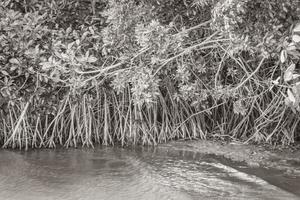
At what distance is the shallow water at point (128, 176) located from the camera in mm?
4734

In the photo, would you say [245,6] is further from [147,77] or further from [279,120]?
[279,120]

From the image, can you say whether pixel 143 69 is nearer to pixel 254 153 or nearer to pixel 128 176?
pixel 128 176

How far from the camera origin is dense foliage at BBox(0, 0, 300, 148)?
17.5ft

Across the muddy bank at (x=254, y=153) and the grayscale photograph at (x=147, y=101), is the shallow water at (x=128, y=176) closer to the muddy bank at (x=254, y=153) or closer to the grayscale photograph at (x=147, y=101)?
the grayscale photograph at (x=147, y=101)

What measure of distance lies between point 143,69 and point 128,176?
110 centimetres

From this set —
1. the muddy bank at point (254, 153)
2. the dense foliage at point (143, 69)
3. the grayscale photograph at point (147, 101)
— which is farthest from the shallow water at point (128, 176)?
the dense foliage at point (143, 69)

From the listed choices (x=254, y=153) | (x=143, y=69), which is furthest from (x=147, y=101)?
(x=254, y=153)

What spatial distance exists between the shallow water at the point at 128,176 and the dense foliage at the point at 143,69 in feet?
1.41

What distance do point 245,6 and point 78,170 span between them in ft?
7.92

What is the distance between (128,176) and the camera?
212 inches

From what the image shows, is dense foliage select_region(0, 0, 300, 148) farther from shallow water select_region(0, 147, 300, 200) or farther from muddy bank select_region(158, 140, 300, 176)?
shallow water select_region(0, 147, 300, 200)

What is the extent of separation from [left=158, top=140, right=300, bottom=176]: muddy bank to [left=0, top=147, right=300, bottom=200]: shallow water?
20cm

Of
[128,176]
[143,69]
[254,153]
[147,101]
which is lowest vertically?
[128,176]

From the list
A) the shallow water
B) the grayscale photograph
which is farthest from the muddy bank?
the shallow water
